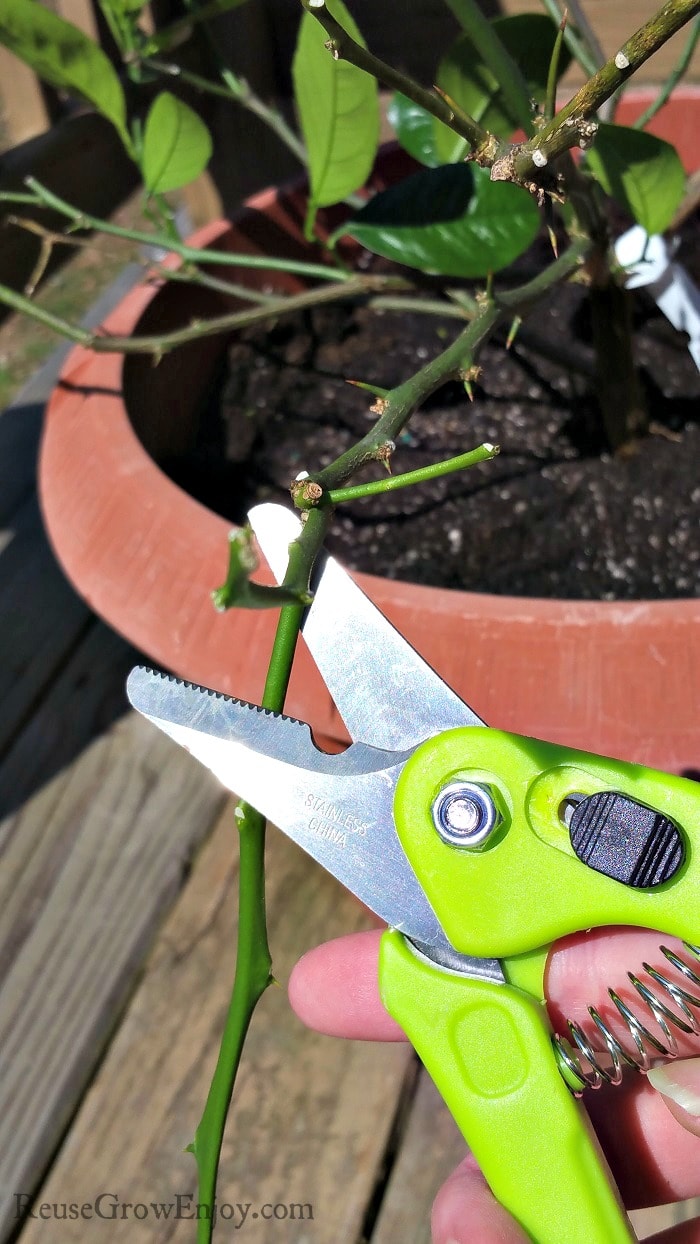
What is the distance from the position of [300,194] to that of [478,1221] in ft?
1.96

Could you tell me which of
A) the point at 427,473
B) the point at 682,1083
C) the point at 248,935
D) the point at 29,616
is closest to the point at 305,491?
the point at 427,473

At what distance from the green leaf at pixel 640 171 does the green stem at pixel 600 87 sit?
6.9 inches

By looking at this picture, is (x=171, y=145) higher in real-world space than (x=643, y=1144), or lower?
higher

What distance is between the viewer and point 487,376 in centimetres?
65

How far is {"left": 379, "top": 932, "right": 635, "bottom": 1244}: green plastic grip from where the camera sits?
0.30 metres

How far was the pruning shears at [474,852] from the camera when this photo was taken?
0.30 meters

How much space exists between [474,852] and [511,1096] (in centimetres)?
8

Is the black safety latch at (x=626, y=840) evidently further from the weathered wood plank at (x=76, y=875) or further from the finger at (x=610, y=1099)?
the weathered wood plank at (x=76, y=875)

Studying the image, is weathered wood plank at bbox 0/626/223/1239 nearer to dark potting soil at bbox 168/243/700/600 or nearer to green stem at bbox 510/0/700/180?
dark potting soil at bbox 168/243/700/600

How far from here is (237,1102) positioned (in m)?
0.48

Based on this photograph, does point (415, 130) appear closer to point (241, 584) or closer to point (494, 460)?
point (494, 460)

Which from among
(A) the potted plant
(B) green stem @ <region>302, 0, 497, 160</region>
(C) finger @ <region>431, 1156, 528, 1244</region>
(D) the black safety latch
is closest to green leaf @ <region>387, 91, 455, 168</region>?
(A) the potted plant

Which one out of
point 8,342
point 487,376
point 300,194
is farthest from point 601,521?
point 8,342

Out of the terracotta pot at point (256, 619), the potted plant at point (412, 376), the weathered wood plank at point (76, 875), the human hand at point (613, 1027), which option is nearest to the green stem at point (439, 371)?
the potted plant at point (412, 376)
